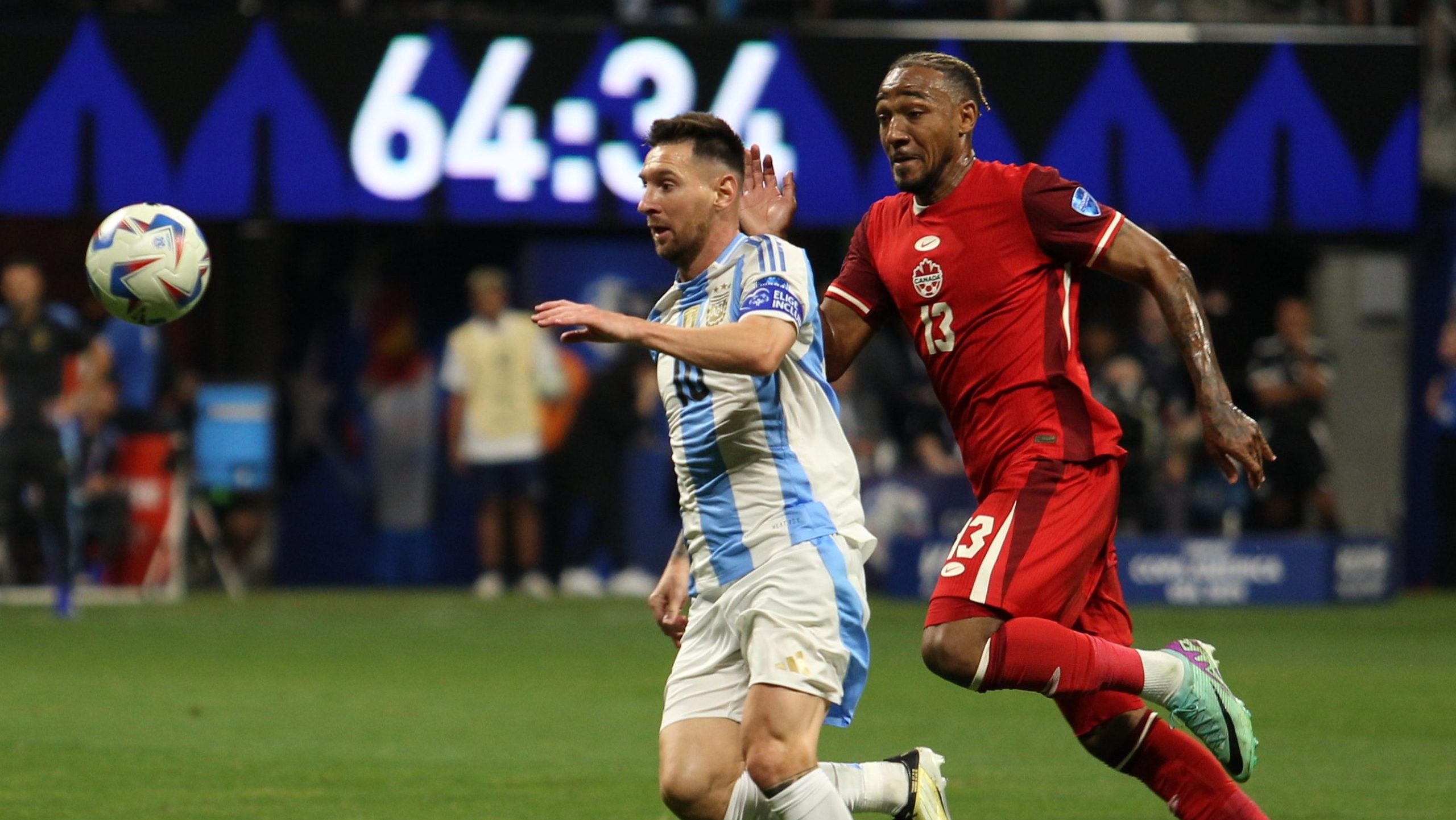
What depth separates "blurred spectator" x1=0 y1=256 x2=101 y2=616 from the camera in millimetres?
14594

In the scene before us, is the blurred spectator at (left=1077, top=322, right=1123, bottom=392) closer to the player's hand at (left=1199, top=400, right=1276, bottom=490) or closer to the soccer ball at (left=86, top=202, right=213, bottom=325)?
the soccer ball at (left=86, top=202, right=213, bottom=325)

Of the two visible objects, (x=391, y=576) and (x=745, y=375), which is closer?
(x=745, y=375)

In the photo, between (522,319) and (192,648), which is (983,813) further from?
(522,319)

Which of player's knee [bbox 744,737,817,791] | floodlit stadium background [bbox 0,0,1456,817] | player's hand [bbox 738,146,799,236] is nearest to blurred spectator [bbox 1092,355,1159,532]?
floodlit stadium background [bbox 0,0,1456,817]

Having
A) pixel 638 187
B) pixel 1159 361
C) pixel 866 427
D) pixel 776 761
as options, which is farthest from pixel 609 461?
pixel 776 761

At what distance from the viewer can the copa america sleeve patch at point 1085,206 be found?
19.9ft

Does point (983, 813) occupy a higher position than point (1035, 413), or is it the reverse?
point (1035, 413)

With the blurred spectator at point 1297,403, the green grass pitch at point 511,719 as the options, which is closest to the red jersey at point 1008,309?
the green grass pitch at point 511,719

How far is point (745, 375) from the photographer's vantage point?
536cm

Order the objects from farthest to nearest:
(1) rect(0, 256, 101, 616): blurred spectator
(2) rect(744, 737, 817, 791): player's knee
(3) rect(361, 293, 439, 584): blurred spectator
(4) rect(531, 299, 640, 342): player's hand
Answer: (3) rect(361, 293, 439, 584): blurred spectator < (1) rect(0, 256, 101, 616): blurred spectator < (2) rect(744, 737, 817, 791): player's knee < (4) rect(531, 299, 640, 342): player's hand

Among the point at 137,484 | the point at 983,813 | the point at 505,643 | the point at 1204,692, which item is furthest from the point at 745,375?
the point at 137,484

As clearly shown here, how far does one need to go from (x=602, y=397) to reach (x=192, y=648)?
542 cm

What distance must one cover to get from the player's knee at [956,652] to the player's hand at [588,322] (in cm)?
142

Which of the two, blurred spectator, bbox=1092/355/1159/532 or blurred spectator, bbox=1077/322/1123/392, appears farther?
blurred spectator, bbox=1077/322/1123/392
